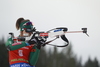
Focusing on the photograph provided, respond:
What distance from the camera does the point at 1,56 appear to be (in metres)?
4.49

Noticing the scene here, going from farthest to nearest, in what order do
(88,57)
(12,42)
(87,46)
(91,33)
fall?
(88,57)
(87,46)
(91,33)
(12,42)

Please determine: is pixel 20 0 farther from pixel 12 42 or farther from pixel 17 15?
pixel 12 42

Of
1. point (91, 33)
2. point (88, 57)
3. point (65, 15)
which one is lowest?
point (88, 57)

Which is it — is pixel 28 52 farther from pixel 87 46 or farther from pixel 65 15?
pixel 87 46

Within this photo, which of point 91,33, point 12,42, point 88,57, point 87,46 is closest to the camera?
point 12,42

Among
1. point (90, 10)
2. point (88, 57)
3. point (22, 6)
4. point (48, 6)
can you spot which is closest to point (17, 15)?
point (22, 6)

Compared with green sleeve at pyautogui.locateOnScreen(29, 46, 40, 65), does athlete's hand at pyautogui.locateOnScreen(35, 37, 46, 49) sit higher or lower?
higher

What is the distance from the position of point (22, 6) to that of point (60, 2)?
48cm

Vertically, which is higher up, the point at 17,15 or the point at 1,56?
the point at 17,15

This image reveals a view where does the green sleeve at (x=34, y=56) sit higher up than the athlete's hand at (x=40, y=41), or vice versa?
the athlete's hand at (x=40, y=41)

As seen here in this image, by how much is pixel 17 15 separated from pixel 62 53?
3.67 feet

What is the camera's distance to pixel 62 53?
14.3 feet

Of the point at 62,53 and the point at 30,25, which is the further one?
the point at 62,53

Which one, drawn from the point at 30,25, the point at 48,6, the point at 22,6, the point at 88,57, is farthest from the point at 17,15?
the point at 30,25
